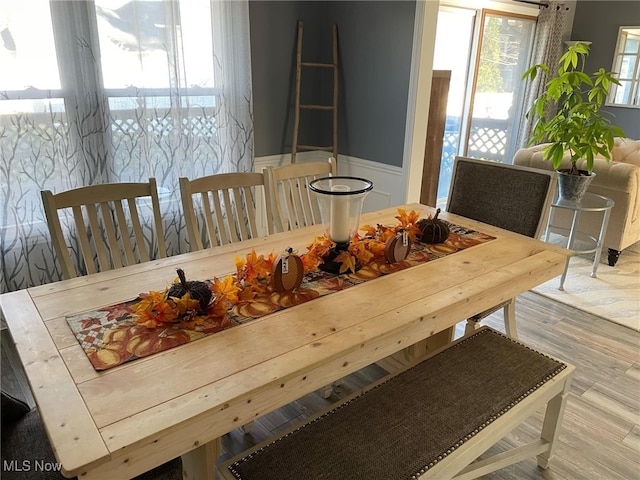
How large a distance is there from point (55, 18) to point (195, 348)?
2.19 meters

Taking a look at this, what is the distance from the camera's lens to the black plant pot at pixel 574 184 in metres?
3.09

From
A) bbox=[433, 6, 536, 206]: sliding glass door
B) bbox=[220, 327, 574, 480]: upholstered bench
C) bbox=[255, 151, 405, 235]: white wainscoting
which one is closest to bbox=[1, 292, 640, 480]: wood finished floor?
bbox=[220, 327, 574, 480]: upholstered bench

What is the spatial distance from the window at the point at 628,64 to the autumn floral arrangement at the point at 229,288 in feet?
18.7

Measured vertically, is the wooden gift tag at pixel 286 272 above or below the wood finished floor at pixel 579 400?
above

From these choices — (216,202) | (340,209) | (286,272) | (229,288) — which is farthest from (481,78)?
(229,288)

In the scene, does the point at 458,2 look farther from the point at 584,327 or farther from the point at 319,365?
the point at 319,365

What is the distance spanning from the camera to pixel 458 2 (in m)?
4.38

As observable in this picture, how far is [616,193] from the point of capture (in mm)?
3436

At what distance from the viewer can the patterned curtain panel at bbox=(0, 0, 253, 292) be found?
2.47m

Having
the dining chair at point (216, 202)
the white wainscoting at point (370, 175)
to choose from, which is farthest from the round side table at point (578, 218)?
the dining chair at point (216, 202)

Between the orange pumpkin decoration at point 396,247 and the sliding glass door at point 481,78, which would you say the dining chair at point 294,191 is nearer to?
the orange pumpkin decoration at point 396,247

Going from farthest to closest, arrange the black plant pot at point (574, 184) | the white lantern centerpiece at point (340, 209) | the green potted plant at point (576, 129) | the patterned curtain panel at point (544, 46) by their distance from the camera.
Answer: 1. the patterned curtain panel at point (544, 46)
2. the black plant pot at point (574, 184)
3. the green potted plant at point (576, 129)
4. the white lantern centerpiece at point (340, 209)

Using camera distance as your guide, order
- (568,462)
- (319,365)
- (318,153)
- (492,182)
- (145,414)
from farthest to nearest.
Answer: (318,153)
(492,182)
(568,462)
(319,365)
(145,414)

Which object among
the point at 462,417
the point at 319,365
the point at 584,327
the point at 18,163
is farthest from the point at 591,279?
the point at 18,163
